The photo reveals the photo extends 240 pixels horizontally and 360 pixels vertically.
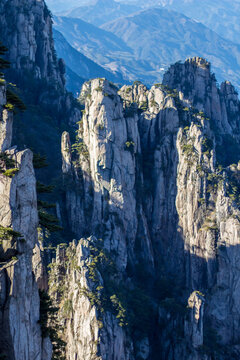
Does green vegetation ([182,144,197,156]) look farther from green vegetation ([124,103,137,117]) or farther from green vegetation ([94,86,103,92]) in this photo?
green vegetation ([94,86,103,92])

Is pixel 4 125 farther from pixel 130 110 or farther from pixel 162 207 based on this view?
pixel 162 207

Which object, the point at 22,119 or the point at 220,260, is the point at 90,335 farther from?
the point at 22,119

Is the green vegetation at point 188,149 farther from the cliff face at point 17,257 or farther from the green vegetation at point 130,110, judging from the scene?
the cliff face at point 17,257

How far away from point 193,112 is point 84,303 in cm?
4342

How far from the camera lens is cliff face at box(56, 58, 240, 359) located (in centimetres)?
7125

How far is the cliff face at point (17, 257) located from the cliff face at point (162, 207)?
35.6m

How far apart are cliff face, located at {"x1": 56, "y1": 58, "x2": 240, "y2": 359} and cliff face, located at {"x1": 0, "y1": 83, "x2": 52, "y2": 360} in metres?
35.6

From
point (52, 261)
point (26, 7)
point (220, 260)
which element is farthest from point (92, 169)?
point (26, 7)

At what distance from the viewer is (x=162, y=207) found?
81.2 m

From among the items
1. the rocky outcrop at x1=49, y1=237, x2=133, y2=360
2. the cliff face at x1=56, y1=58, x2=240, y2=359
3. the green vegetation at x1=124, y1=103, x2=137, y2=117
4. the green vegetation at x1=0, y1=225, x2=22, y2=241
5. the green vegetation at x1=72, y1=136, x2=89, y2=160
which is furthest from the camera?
the green vegetation at x1=124, y1=103, x2=137, y2=117

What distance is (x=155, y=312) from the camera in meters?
66.5

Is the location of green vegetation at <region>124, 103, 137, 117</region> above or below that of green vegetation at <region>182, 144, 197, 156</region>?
above

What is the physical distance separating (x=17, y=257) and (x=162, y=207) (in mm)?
53210

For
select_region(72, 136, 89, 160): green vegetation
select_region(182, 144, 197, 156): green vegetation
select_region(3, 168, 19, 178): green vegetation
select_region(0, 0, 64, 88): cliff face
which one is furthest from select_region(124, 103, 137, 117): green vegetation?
select_region(3, 168, 19, 178): green vegetation
